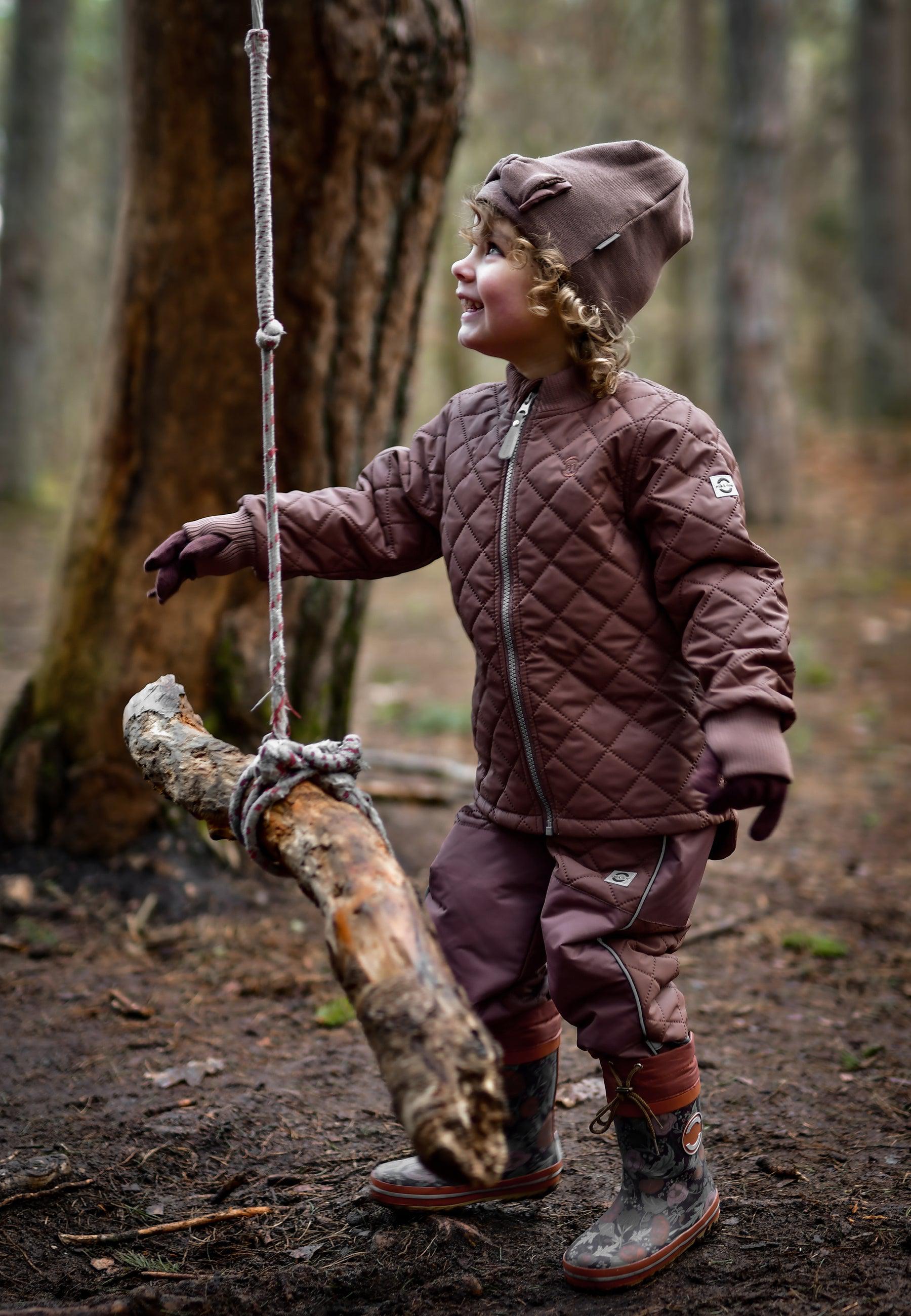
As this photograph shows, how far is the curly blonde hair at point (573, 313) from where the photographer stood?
7.86 feet

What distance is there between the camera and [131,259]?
409 centimetres

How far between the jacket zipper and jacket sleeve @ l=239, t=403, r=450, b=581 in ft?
0.82

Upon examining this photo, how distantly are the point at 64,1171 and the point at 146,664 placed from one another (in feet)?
6.30

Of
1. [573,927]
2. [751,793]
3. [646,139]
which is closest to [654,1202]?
[573,927]

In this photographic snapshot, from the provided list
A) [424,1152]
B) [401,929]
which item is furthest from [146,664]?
[424,1152]

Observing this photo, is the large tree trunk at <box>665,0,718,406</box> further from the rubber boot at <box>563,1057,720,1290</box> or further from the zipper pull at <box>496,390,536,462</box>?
the rubber boot at <box>563,1057,720,1290</box>

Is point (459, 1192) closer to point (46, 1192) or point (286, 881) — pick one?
point (46, 1192)

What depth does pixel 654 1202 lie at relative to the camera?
248 centimetres

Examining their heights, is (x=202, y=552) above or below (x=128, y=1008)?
above

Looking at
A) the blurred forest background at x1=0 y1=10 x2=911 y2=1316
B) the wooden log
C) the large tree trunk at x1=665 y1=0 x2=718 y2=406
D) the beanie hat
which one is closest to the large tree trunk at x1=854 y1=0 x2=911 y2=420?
the large tree trunk at x1=665 y1=0 x2=718 y2=406

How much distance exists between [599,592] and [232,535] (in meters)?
0.82

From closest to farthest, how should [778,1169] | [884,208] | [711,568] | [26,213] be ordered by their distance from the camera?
[711,568] → [778,1169] → [26,213] → [884,208]

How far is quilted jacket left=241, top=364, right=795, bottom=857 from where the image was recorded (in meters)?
2.31

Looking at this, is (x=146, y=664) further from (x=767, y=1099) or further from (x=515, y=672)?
(x=767, y=1099)
